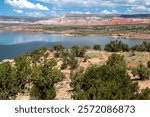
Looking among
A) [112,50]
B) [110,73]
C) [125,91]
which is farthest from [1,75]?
[112,50]

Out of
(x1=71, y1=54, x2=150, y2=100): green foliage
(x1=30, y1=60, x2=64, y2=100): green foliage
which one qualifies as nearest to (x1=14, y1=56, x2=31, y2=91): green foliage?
(x1=30, y1=60, x2=64, y2=100): green foliage

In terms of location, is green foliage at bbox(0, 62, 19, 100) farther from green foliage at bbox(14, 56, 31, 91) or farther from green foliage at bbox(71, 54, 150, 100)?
green foliage at bbox(71, 54, 150, 100)

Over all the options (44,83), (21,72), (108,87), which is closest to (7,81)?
(21,72)

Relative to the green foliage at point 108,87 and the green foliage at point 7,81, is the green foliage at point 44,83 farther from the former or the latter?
the green foliage at point 108,87

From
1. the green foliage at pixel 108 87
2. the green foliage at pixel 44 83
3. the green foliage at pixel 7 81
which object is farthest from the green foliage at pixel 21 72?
the green foliage at pixel 108 87

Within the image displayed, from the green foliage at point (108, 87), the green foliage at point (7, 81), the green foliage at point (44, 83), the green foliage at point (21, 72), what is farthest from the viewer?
the green foliage at point (21, 72)

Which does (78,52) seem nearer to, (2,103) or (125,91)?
(125,91)

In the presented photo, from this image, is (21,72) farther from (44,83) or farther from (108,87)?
(108,87)
